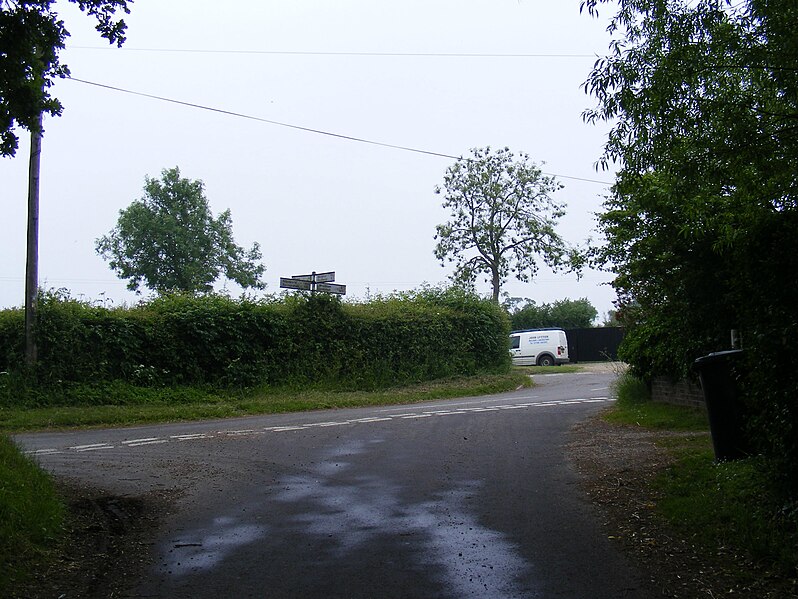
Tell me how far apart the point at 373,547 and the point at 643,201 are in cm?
690

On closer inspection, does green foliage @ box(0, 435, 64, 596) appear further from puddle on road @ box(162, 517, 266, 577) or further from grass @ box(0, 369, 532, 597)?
puddle on road @ box(162, 517, 266, 577)

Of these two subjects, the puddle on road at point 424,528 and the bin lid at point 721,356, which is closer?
the puddle on road at point 424,528

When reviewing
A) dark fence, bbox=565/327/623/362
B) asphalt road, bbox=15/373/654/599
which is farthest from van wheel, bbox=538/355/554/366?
asphalt road, bbox=15/373/654/599

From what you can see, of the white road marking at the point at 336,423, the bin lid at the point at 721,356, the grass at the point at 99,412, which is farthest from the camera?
the white road marking at the point at 336,423

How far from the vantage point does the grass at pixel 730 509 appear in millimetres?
5633

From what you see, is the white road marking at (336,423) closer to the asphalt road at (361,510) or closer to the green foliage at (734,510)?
the asphalt road at (361,510)

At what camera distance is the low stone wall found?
13.3 meters

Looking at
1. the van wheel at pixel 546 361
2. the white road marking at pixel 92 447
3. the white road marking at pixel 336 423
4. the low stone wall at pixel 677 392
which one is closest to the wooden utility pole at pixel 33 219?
the white road marking at pixel 336 423

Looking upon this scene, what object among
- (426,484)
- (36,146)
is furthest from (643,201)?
(36,146)

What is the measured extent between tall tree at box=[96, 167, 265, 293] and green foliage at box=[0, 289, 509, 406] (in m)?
30.1

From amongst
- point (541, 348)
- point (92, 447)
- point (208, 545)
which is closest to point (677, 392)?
point (92, 447)

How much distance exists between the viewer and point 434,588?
531cm

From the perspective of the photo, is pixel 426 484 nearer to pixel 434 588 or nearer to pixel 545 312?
pixel 434 588

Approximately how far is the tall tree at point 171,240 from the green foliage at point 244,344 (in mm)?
30100
